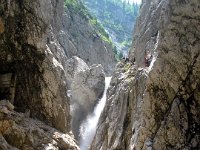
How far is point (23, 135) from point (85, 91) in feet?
104

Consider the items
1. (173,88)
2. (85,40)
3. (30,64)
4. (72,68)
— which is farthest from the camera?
(85,40)

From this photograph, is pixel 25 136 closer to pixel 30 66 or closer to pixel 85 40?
pixel 30 66

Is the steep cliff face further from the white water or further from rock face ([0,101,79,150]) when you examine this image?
the white water

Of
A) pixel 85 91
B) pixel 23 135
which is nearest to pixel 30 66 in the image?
pixel 23 135

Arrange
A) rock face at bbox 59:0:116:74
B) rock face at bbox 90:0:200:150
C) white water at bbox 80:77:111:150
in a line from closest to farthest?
1. rock face at bbox 90:0:200:150
2. white water at bbox 80:77:111:150
3. rock face at bbox 59:0:116:74

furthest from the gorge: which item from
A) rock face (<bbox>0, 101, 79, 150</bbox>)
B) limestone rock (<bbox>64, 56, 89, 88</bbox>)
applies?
limestone rock (<bbox>64, 56, 89, 88</bbox>)

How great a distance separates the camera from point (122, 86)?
36.2 metres

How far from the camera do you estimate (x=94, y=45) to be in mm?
89750

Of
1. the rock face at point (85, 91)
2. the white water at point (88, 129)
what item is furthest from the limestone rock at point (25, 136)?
the rock face at point (85, 91)

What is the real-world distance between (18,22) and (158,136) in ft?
50.4

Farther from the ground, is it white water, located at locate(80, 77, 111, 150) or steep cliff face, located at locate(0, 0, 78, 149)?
steep cliff face, located at locate(0, 0, 78, 149)

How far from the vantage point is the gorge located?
76.9ft

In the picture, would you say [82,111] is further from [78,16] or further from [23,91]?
[78,16]

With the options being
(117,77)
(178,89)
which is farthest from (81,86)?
(178,89)
